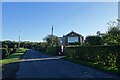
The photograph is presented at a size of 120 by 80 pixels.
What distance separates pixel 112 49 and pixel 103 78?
563cm

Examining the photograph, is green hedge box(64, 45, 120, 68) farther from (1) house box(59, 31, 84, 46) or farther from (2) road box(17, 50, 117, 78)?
(1) house box(59, 31, 84, 46)

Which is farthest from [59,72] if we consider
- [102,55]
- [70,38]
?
[70,38]

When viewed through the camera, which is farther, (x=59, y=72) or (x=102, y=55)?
(x=102, y=55)

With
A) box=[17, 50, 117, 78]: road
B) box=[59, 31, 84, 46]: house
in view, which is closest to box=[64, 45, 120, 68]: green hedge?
box=[17, 50, 117, 78]: road

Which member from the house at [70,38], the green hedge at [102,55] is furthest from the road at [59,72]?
the house at [70,38]

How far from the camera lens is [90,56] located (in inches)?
994

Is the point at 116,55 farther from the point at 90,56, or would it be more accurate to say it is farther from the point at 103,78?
the point at 90,56

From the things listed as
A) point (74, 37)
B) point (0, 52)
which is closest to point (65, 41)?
point (74, 37)

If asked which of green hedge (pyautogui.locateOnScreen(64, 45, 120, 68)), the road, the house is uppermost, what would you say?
the house

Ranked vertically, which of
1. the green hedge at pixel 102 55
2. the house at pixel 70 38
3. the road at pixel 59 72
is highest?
the house at pixel 70 38

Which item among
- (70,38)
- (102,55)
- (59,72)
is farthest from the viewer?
(70,38)

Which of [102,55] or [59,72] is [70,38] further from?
[59,72]

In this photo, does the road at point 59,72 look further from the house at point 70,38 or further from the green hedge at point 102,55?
the house at point 70,38

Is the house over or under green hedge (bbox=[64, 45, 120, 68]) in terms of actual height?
over
